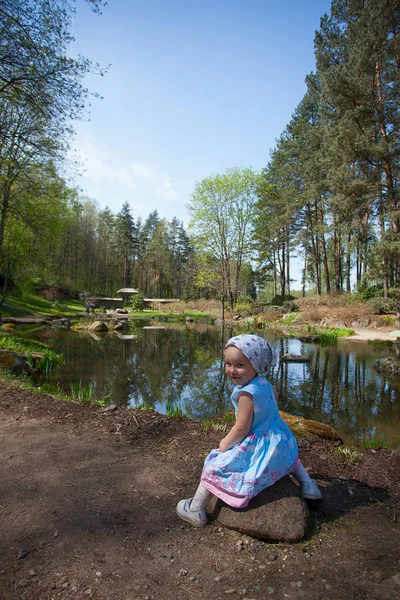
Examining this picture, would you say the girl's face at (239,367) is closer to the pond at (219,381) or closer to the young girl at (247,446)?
the young girl at (247,446)

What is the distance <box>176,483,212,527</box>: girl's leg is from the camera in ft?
8.03

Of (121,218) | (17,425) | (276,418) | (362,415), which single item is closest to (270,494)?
(276,418)

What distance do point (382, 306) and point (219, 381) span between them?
17091mm

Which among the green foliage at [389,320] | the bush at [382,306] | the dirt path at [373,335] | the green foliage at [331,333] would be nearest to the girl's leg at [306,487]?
the green foliage at [331,333]

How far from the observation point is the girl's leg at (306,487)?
2.62 meters

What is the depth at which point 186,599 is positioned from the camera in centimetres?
181

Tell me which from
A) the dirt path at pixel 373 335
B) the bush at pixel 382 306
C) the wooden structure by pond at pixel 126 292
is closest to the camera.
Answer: the dirt path at pixel 373 335

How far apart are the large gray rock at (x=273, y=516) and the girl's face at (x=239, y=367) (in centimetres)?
82

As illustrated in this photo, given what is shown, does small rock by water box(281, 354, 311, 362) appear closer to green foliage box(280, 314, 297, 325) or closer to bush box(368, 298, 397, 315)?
bush box(368, 298, 397, 315)

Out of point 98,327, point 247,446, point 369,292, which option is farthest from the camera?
point 369,292

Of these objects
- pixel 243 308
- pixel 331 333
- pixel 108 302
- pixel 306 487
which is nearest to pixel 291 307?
pixel 243 308

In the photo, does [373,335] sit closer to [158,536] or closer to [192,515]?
[192,515]

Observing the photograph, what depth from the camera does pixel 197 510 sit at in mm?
2477

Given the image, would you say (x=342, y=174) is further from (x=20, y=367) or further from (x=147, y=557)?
(x=147, y=557)
